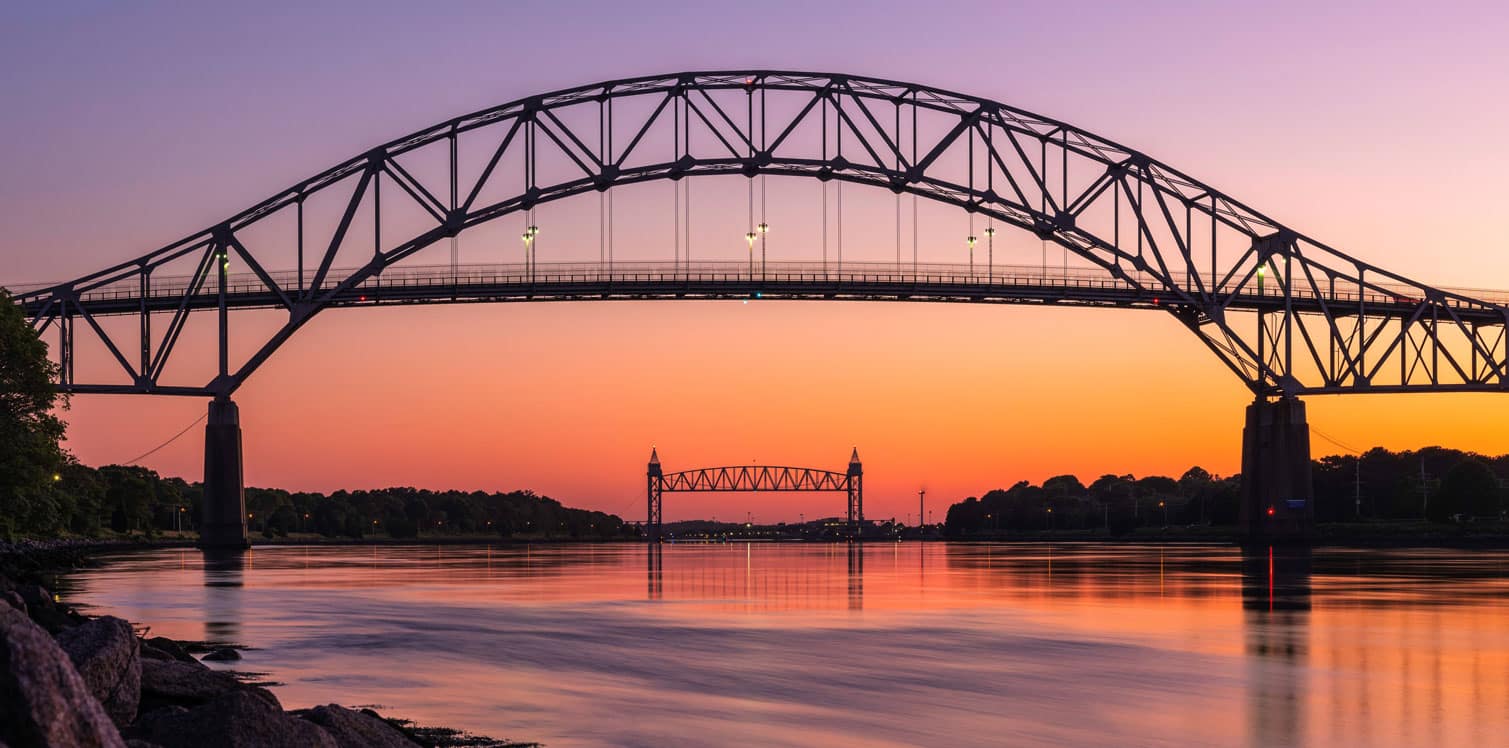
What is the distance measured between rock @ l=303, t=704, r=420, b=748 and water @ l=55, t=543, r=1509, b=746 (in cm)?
368

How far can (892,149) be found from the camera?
318ft

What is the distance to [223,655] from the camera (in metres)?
27.1

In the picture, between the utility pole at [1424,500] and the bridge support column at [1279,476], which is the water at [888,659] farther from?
the utility pole at [1424,500]

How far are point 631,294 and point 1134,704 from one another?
90362 mm

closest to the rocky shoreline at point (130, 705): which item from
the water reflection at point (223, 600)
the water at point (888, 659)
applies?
the water at point (888, 659)

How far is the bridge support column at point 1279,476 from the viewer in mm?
110062

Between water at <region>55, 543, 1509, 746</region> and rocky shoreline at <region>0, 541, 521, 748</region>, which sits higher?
rocky shoreline at <region>0, 541, 521, 748</region>

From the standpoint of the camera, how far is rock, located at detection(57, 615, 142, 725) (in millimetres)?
13422

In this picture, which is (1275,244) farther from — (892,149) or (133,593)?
(133,593)

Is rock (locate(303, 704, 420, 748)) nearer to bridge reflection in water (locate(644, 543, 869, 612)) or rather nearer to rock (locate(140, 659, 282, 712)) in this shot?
rock (locate(140, 659, 282, 712))


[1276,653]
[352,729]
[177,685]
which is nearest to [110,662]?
[352,729]

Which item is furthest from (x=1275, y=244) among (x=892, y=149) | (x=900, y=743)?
(x=900, y=743)

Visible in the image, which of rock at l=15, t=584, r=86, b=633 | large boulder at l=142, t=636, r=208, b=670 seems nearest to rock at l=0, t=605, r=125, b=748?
large boulder at l=142, t=636, r=208, b=670

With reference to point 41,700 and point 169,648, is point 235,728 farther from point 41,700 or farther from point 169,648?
point 169,648
